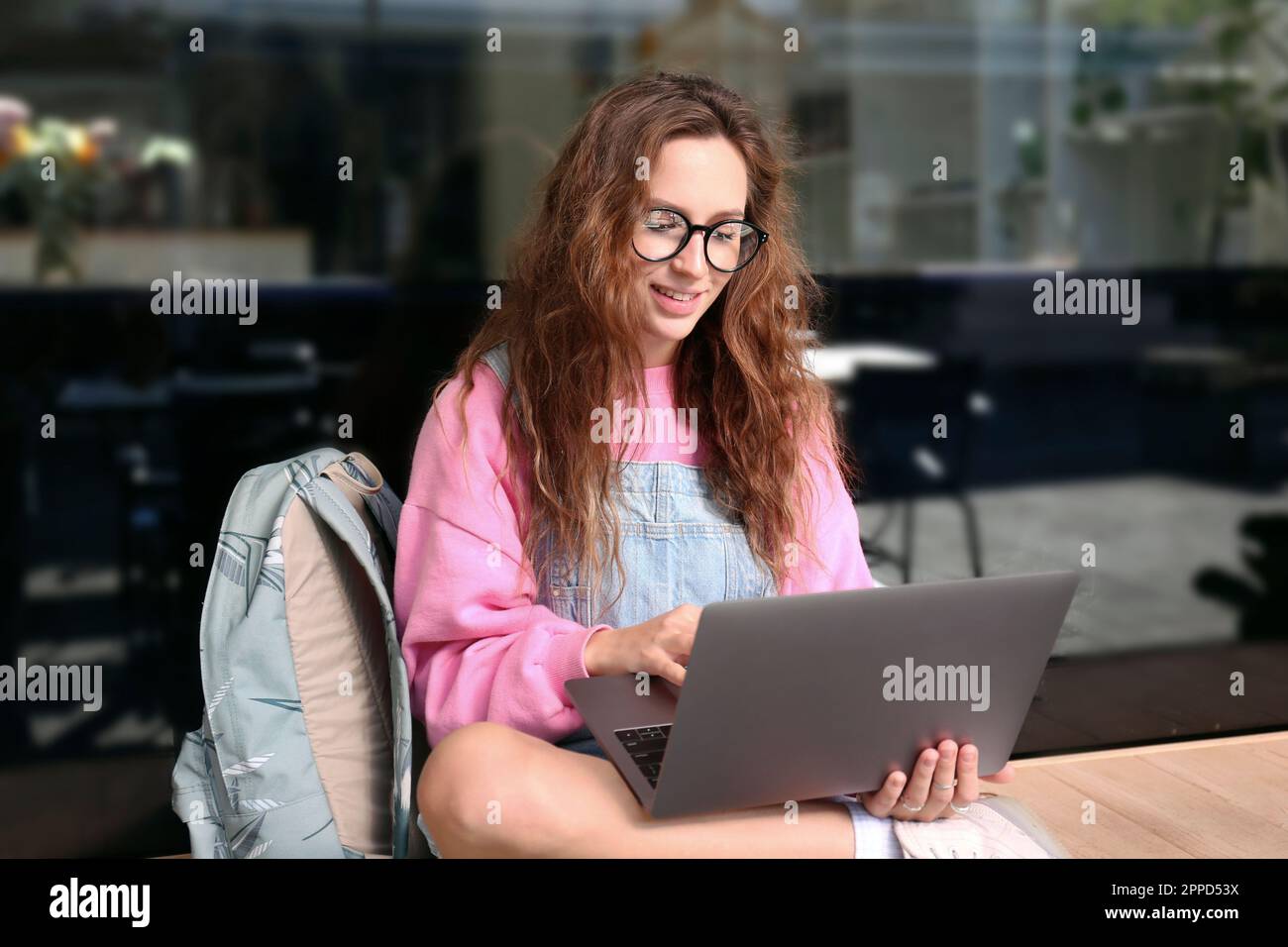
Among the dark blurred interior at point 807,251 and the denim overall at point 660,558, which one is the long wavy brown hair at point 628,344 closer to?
the denim overall at point 660,558

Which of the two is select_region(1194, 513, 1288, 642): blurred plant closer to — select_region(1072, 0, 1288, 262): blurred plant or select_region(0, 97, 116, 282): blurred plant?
select_region(1072, 0, 1288, 262): blurred plant

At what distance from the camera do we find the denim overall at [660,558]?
4.79ft

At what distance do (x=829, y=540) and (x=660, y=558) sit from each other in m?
0.23

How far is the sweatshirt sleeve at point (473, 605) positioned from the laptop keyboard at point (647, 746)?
0.31 ft

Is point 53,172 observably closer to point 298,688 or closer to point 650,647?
point 298,688

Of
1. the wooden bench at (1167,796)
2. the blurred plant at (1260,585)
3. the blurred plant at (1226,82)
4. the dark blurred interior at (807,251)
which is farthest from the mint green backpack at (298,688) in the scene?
the blurred plant at (1226,82)

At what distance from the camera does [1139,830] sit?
1.63 m

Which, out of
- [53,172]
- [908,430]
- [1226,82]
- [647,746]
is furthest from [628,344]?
[1226,82]

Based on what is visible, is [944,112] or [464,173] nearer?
[464,173]

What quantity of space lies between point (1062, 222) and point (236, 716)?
3.90 m

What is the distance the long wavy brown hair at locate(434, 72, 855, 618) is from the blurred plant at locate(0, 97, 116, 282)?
7.16 ft

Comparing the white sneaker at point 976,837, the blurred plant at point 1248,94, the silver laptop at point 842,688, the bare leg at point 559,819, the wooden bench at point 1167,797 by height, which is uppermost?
the blurred plant at point 1248,94
